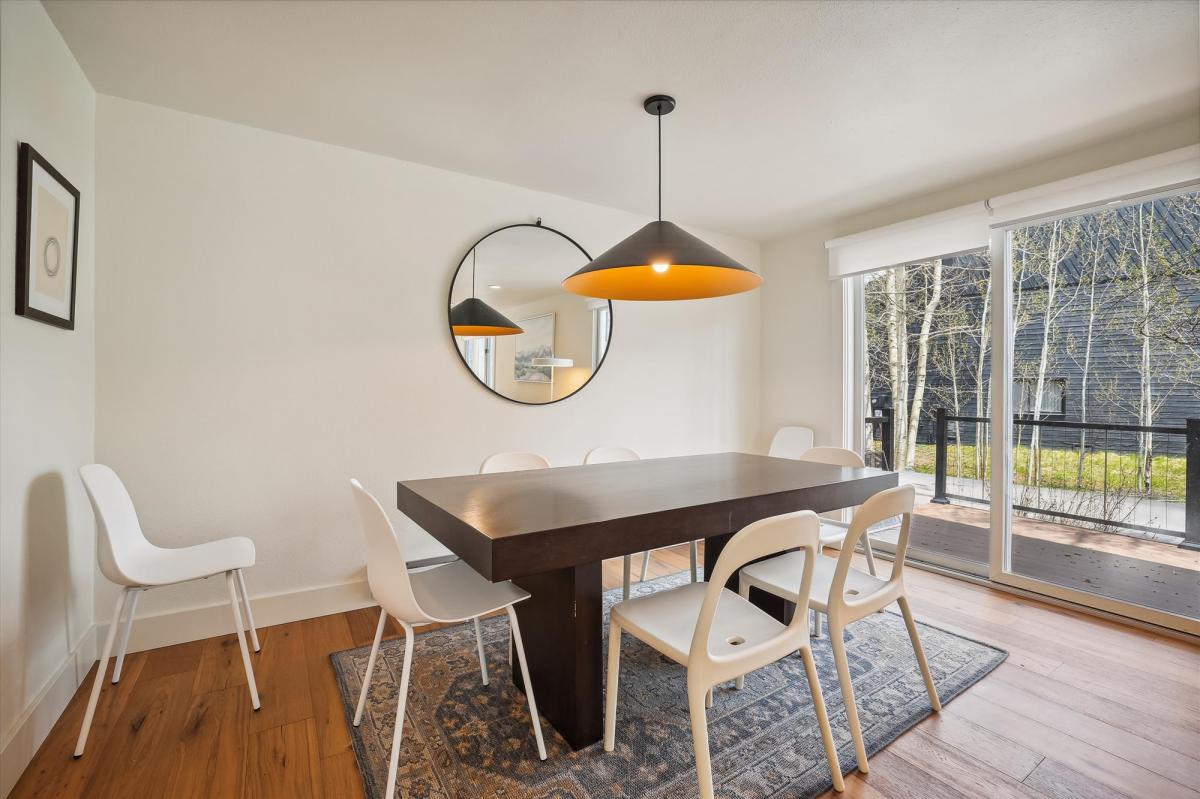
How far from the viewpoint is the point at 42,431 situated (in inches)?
68.2

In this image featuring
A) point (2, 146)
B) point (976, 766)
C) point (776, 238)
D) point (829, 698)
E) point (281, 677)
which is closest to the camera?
point (2, 146)

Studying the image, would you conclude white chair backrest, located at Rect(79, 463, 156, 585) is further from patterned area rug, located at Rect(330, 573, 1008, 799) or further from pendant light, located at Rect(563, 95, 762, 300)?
pendant light, located at Rect(563, 95, 762, 300)

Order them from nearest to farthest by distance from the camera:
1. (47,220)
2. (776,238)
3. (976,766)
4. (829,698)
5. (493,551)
→ 1. (493,551)
2. (976,766)
3. (47,220)
4. (829,698)
5. (776,238)

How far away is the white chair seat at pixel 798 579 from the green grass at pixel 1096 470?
1811mm

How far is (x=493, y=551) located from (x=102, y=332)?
214cm

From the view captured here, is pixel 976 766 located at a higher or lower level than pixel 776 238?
lower

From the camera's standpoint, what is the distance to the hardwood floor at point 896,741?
150 centimetres

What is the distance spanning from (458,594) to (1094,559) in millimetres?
3261

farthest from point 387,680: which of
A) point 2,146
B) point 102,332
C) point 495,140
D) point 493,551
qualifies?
point 495,140

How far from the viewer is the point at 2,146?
147 centimetres

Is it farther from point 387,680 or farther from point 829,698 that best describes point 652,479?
point 387,680

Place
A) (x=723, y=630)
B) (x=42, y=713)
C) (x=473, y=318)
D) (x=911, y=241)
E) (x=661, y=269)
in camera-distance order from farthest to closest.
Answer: (x=911, y=241) < (x=473, y=318) < (x=661, y=269) < (x=42, y=713) < (x=723, y=630)

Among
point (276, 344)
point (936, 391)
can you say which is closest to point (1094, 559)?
point (936, 391)

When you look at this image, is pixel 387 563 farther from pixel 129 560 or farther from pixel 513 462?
pixel 513 462
